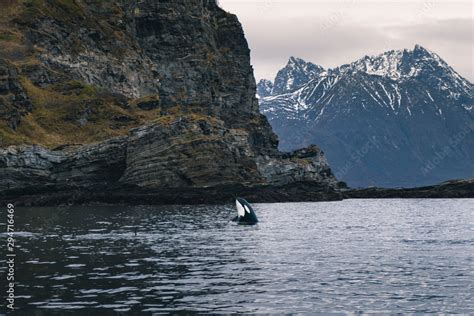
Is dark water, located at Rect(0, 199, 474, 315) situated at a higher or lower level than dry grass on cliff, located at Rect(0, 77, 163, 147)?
lower

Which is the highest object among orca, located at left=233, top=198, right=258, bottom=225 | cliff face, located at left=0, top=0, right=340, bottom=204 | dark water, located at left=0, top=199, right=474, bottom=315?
cliff face, located at left=0, top=0, right=340, bottom=204

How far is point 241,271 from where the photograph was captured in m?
41.2

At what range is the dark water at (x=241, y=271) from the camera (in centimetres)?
3061

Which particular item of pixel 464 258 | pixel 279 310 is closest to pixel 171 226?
pixel 464 258

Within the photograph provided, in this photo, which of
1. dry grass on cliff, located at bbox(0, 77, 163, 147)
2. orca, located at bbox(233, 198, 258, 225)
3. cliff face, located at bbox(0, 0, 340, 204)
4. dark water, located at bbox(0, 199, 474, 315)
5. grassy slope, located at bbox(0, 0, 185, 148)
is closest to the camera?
dark water, located at bbox(0, 199, 474, 315)

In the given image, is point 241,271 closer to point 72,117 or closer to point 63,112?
point 72,117

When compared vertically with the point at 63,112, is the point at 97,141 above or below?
below

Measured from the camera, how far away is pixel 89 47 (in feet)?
651

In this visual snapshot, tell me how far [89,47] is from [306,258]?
162820 millimetres

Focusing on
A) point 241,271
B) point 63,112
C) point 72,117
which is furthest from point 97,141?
point 241,271

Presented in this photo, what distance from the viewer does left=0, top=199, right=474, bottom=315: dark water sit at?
3061cm

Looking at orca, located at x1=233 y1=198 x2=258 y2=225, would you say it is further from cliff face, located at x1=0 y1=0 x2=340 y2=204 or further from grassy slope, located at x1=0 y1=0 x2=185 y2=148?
grassy slope, located at x1=0 y1=0 x2=185 y2=148

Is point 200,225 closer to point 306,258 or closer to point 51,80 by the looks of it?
point 306,258

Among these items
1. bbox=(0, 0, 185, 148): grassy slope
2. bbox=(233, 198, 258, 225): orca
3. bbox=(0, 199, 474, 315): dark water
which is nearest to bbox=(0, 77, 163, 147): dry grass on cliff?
bbox=(0, 0, 185, 148): grassy slope
